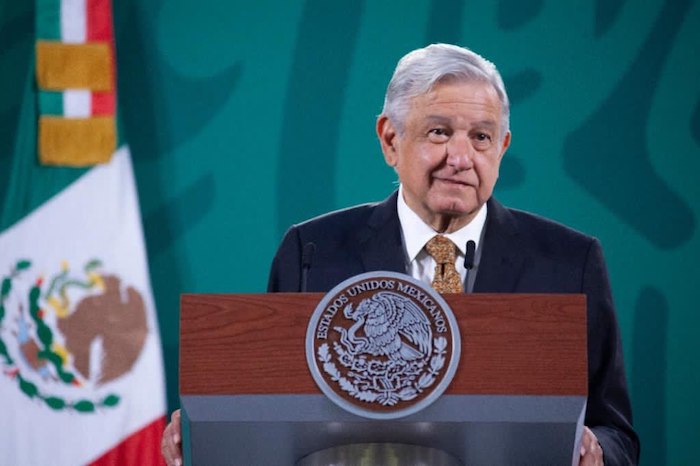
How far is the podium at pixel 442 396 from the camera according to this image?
155cm

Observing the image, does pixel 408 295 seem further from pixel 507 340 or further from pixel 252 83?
pixel 252 83

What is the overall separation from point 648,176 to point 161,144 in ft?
5.45

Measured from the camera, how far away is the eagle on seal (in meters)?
1.56

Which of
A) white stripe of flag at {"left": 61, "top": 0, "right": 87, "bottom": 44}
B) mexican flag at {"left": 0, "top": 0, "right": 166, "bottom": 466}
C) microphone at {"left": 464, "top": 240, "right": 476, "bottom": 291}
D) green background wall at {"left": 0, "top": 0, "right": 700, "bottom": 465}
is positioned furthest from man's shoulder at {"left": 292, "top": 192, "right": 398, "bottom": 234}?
white stripe of flag at {"left": 61, "top": 0, "right": 87, "bottom": 44}

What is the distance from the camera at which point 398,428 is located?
1.57 m

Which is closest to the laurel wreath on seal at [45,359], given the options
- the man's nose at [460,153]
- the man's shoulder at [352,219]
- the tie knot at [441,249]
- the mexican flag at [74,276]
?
the mexican flag at [74,276]

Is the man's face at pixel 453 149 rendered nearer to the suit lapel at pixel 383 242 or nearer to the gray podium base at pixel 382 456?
the suit lapel at pixel 383 242

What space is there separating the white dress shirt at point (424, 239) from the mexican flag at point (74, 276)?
1.70 meters

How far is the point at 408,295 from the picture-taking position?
1581 millimetres

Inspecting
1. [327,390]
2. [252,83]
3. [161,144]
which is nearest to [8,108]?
[161,144]

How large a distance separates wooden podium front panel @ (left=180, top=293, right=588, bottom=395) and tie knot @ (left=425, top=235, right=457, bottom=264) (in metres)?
0.71

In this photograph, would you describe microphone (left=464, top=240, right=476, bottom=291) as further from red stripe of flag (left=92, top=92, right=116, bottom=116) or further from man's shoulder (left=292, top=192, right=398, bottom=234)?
red stripe of flag (left=92, top=92, right=116, bottom=116)

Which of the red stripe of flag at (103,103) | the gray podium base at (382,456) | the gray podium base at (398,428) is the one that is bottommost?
the gray podium base at (382,456)

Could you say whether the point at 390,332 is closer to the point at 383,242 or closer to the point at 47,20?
the point at 383,242
